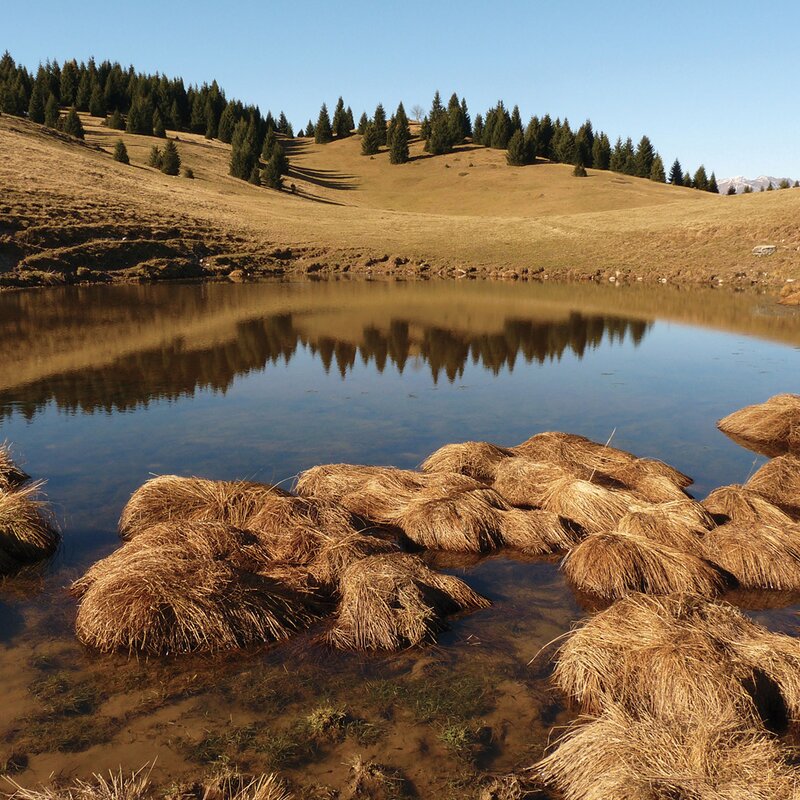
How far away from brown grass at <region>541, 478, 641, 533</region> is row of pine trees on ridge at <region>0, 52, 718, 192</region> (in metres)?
101

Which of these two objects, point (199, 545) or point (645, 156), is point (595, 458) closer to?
point (199, 545)

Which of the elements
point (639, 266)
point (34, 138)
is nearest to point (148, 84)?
point (34, 138)

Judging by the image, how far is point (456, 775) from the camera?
5.32 metres

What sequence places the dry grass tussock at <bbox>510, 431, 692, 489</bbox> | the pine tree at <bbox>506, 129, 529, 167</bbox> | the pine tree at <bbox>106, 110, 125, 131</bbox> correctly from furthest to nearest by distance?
the pine tree at <bbox>506, 129, 529, 167</bbox>, the pine tree at <bbox>106, 110, 125, 131</bbox>, the dry grass tussock at <bbox>510, 431, 692, 489</bbox>

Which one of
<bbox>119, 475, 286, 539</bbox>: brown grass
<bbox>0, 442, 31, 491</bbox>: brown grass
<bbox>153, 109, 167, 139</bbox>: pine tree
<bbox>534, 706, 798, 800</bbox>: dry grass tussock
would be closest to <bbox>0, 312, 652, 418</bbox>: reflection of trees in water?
<bbox>0, 442, 31, 491</bbox>: brown grass

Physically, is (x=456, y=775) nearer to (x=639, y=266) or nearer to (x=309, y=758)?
(x=309, y=758)

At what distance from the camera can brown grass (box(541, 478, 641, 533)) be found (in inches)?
393

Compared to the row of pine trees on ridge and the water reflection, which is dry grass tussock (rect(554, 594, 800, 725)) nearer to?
the water reflection

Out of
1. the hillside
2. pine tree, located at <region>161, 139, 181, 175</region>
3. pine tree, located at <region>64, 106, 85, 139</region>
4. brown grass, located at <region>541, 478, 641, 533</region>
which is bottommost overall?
brown grass, located at <region>541, 478, 641, 533</region>

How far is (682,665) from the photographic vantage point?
593 centimetres

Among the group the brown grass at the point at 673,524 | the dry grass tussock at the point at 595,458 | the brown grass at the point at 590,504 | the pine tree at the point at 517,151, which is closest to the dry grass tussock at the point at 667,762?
the brown grass at the point at 673,524

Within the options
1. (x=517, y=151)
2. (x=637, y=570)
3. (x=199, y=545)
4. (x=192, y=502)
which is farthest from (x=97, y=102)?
(x=637, y=570)

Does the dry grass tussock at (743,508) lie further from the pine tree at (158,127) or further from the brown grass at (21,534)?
the pine tree at (158,127)

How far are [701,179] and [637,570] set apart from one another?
136771 mm
